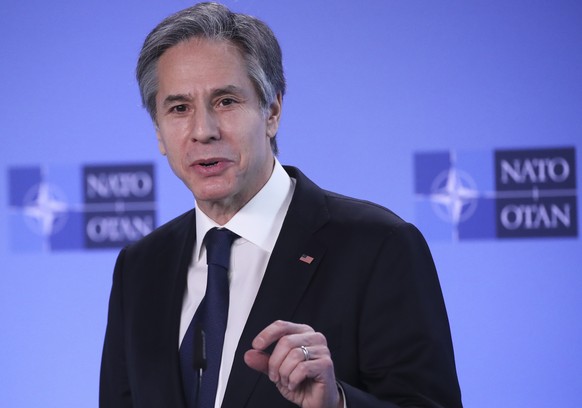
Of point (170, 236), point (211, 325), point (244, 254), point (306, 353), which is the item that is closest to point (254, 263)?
point (244, 254)

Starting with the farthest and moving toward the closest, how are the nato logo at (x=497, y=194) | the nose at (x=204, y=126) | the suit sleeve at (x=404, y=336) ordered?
the nato logo at (x=497, y=194) < the nose at (x=204, y=126) < the suit sleeve at (x=404, y=336)

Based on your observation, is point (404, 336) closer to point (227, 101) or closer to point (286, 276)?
point (286, 276)

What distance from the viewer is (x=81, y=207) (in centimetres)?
365

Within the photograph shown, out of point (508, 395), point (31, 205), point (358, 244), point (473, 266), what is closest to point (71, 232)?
point (31, 205)

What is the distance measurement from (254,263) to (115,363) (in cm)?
43

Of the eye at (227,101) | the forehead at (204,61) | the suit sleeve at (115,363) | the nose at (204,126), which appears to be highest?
the forehead at (204,61)

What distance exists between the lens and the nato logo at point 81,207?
11.9 feet

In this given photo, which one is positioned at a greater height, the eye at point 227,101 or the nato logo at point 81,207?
the eye at point 227,101

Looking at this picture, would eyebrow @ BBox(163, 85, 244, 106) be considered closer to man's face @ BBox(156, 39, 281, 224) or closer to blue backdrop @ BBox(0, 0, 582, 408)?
man's face @ BBox(156, 39, 281, 224)

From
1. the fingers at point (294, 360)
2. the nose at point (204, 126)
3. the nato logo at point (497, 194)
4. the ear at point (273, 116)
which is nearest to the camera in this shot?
the fingers at point (294, 360)

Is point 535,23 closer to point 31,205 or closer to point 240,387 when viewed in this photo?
point 31,205

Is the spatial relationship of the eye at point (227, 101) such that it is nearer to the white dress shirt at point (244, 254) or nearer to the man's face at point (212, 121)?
the man's face at point (212, 121)

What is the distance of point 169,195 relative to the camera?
3662 millimetres

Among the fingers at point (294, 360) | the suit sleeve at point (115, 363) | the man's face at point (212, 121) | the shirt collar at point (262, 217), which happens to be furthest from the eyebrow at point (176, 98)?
the fingers at point (294, 360)
